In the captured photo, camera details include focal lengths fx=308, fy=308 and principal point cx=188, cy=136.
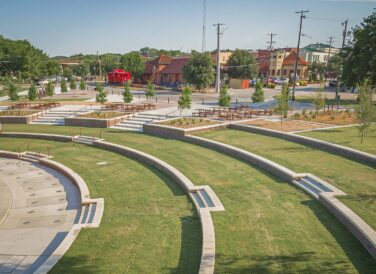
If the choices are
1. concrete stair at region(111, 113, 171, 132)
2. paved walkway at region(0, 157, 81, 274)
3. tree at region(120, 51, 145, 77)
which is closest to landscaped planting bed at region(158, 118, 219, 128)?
concrete stair at region(111, 113, 171, 132)

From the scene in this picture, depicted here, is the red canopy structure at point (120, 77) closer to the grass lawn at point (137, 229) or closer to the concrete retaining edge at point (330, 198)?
the concrete retaining edge at point (330, 198)

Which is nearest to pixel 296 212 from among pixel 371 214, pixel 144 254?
pixel 371 214

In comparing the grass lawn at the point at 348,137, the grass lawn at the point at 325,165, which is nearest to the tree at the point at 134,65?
the grass lawn at the point at 325,165

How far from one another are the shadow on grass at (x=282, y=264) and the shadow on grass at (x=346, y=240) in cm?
37

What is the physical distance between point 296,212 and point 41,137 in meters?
21.5

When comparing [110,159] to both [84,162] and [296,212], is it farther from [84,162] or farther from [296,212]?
[296,212]

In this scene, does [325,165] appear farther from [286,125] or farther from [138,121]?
[138,121]

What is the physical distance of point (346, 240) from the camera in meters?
8.82

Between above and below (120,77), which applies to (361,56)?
above

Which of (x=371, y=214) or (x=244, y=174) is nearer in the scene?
(x=371, y=214)

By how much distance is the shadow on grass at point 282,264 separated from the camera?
7.57 meters

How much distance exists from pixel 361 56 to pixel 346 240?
1352 inches

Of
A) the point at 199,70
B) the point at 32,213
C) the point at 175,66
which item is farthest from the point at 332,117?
the point at 175,66

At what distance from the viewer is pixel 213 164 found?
16.4 m
